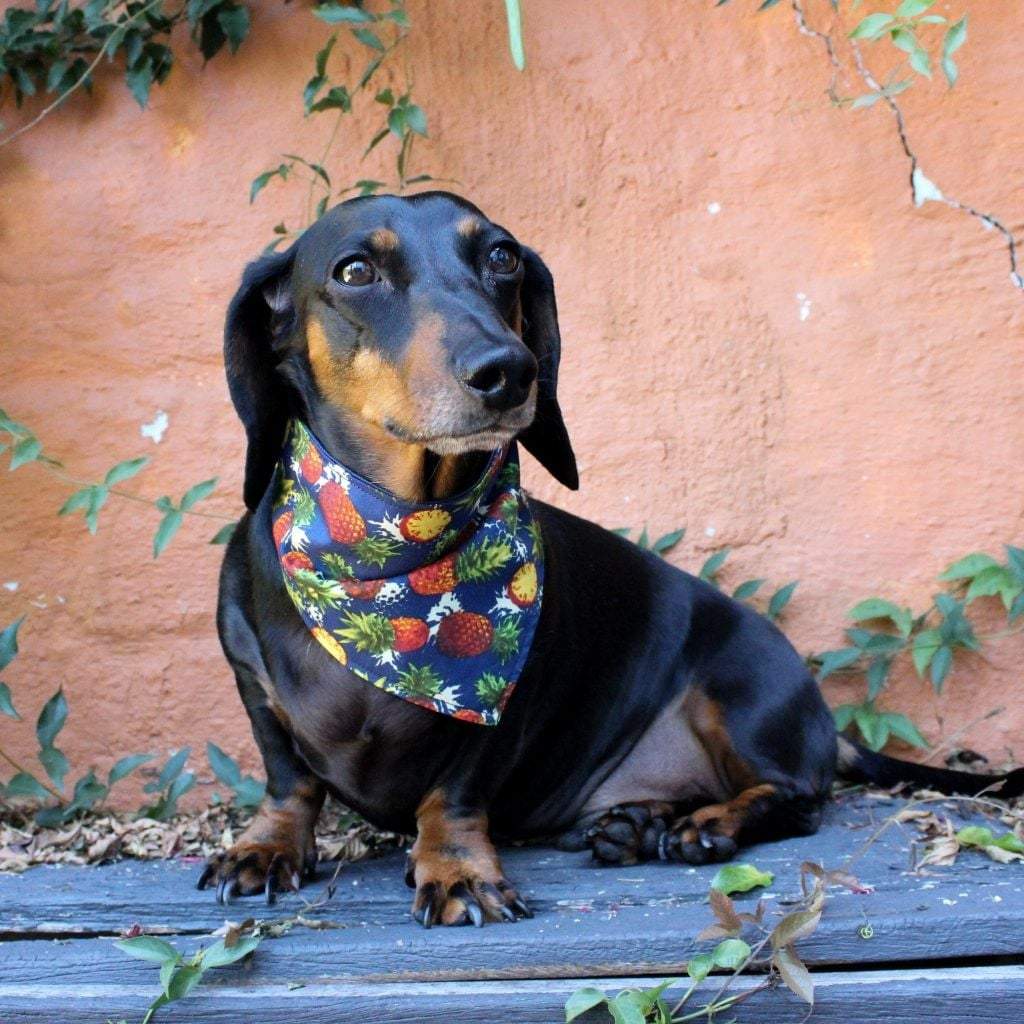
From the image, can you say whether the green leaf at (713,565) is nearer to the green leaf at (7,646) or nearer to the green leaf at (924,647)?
the green leaf at (924,647)

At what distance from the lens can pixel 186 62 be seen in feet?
11.6

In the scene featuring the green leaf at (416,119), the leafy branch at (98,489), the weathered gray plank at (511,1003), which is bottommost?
the weathered gray plank at (511,1003)

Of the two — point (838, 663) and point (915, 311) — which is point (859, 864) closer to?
point (838, 663)

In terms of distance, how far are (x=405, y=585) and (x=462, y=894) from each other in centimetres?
54

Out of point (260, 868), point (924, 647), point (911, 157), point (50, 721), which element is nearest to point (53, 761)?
point (50, 721)

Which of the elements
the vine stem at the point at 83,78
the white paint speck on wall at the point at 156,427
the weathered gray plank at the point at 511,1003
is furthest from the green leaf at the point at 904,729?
the vine stem at the point at 83,78

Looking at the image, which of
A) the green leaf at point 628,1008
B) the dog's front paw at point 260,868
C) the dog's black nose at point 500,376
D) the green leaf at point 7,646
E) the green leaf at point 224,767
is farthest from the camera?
the green leaf at point 224,767

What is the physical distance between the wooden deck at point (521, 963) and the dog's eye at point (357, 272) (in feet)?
3.42

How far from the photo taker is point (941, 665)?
333cm

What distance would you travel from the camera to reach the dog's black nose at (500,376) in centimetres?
209

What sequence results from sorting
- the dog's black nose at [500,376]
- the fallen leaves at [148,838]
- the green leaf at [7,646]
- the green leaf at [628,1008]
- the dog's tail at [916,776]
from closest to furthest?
the green leaf at [628,1008] → the dog's black nose at [500,376] → the fallen leaves at [148,838] → the dog's tail at [916,776] → the green leaf at [7,646]

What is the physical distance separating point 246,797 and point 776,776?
1.23 meters

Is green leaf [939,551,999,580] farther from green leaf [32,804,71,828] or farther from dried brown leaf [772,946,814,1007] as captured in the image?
green leaf [32,804,71,828]

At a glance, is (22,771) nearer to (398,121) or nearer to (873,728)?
(398,121)
